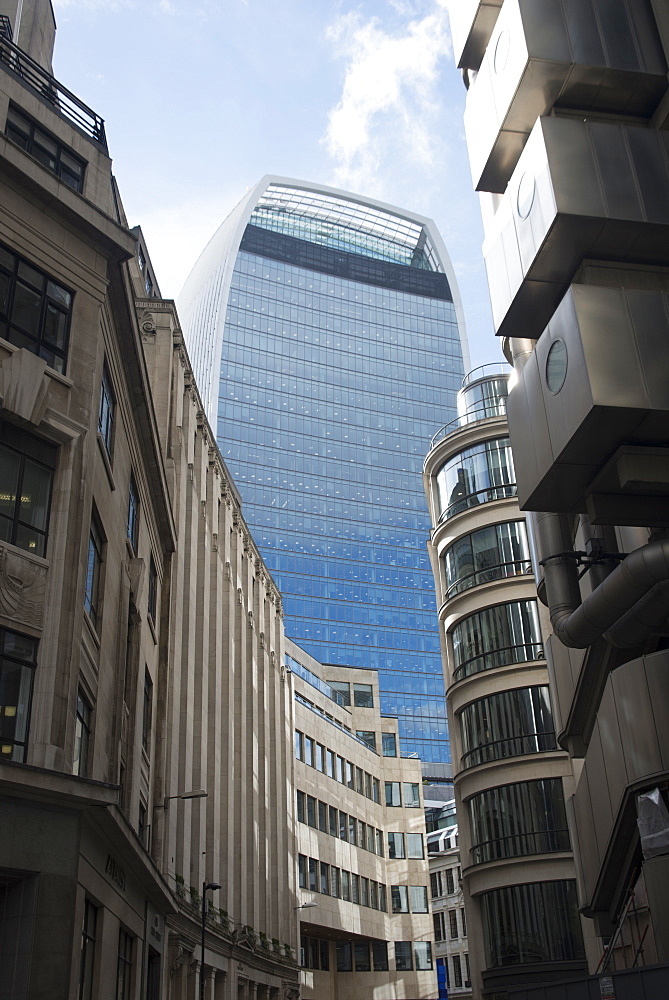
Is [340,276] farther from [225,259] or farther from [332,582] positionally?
[332,582]

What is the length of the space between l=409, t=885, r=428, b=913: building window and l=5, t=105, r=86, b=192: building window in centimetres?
6649

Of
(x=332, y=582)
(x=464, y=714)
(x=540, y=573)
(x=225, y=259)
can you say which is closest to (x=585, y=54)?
(x=540, y=573)

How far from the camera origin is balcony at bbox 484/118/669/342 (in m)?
24.2

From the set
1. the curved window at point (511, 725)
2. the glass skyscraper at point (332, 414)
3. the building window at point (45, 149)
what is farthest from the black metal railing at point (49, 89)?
the glass skyscraper at point (332, 414)

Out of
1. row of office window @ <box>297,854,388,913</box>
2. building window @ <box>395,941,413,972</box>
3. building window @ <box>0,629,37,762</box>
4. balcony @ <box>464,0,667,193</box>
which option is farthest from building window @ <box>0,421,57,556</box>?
building window @ <box>395,941,413,972</box>

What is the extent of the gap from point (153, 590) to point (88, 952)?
1456cm

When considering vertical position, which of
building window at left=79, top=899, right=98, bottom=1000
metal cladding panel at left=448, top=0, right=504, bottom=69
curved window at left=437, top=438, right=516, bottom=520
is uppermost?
metal cladding panel at left=448, top=0, right=504, bottom=69

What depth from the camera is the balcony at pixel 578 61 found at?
26.2 m

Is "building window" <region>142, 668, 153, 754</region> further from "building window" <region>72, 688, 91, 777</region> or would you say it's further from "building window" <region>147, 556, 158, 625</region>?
"building window" <region>72, 688, 91, 777</region>

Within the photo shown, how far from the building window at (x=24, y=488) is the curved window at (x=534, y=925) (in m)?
25.3

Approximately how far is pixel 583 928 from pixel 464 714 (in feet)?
33.1

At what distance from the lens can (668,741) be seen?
70.3ft

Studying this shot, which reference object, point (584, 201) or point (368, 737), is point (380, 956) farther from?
point (584, 201)

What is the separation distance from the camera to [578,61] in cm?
2617
